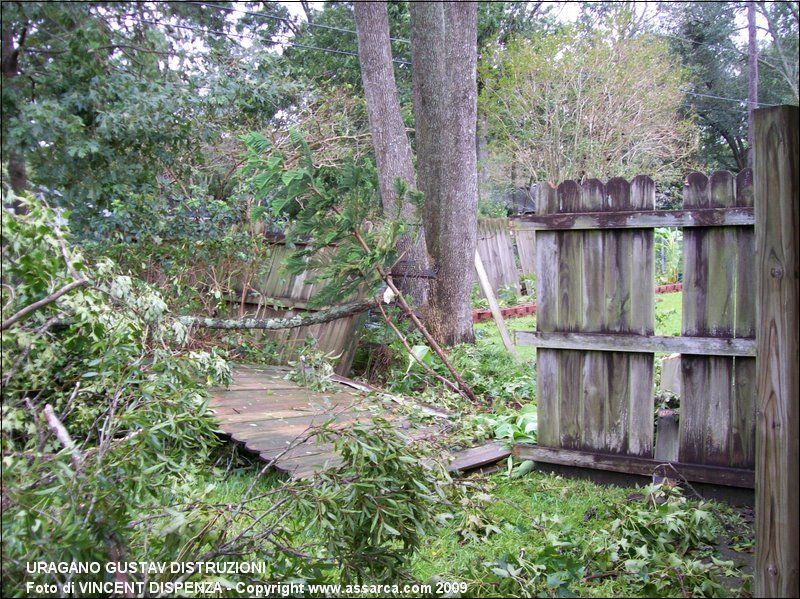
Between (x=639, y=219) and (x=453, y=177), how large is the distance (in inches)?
195

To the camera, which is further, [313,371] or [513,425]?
[313,371]

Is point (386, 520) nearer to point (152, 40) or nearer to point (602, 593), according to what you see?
point (602, 593)

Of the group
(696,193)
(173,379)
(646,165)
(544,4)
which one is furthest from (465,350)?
(544,4)

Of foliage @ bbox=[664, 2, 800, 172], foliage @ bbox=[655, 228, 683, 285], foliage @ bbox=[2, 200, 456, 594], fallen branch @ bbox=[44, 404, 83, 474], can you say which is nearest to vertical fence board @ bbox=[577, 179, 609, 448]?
foliage @ bbox=[2, 200, 456, 594]

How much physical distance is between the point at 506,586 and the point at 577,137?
57.0 ft

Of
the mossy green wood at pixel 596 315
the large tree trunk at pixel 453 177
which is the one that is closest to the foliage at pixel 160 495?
the mossy green wood at pixel 596 315

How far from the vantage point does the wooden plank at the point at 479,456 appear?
15.3 ft

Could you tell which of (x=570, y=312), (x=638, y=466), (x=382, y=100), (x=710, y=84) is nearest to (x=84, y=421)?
(x=570, y=312)

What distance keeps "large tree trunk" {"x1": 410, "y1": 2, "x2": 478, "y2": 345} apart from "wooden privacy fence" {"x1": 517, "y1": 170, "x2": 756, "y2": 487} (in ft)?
13.7

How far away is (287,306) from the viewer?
28.0 ft

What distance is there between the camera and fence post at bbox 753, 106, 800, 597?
1.82 metres

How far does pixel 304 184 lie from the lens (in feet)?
19.1

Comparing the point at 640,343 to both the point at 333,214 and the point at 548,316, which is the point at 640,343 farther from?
the point at 333,214

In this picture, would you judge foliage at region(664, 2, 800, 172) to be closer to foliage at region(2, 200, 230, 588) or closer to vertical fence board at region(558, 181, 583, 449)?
vertical fence board at region(558, 181, 583, 449)
